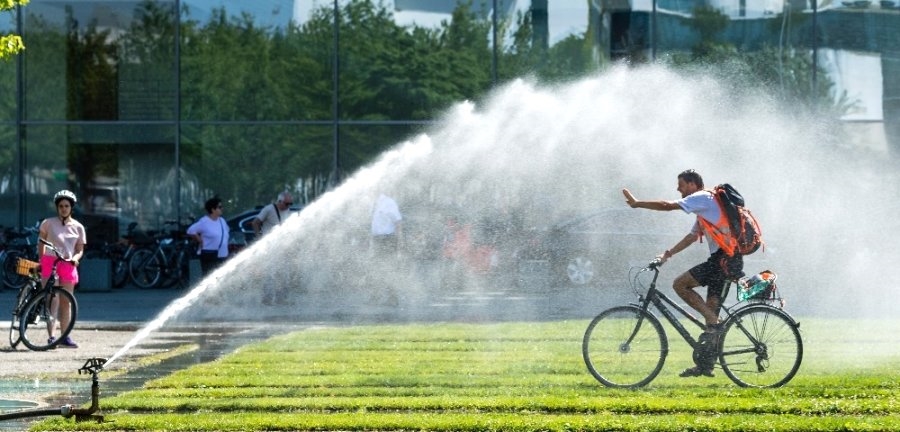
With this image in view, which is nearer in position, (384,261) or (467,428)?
(467,428)

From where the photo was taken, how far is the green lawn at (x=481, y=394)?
9.48m

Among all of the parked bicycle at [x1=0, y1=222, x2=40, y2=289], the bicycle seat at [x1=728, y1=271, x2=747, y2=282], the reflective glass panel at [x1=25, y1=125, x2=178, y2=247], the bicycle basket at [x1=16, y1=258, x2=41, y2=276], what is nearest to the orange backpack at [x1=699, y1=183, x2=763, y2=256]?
the bicycle seat at [x1=728, y1=271, x2=747, y2=282]

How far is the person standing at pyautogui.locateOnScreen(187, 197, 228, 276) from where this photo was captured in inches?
795

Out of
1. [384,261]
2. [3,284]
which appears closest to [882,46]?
[384,261]

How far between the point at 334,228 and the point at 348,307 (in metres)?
5.35

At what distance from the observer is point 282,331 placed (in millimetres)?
17016

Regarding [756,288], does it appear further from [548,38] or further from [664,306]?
[548,38]

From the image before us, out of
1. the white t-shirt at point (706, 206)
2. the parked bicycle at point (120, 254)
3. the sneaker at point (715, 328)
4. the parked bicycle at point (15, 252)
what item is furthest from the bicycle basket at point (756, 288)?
the parked bicycle at point (15, 252)

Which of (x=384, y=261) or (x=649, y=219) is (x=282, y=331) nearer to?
(x=384, y=261)

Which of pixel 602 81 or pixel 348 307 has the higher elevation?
pixel 602 81

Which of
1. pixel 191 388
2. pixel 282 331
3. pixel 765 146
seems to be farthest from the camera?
pixel 765 146

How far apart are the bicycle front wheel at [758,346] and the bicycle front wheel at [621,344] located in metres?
0.52

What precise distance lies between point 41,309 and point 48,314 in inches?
4.1

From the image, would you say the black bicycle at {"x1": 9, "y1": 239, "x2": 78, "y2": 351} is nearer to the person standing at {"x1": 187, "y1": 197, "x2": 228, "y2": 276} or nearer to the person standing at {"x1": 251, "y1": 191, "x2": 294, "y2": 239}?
the person standing at {"x1": 187, "y1": 197, "x2": 228, "y2": 276}
